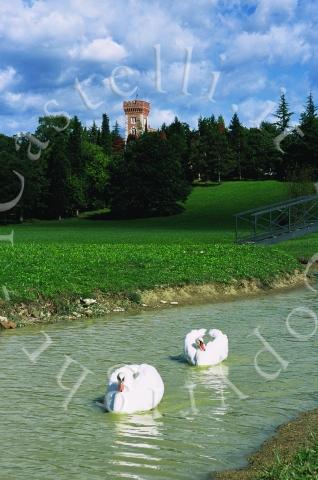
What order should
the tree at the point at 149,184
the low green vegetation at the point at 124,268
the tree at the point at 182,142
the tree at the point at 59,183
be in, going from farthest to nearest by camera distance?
the tree at the point at 182,142, the tree at the point at 59,183, the tree at the point at 149,184, the low green vegetation at the point at 124,268

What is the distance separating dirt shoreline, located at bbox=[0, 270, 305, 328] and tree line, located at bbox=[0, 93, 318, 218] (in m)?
67.8

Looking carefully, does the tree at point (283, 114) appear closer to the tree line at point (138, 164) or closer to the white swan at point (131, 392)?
the tree line at point (138, 164)

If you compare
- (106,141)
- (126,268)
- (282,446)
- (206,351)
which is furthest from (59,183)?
(282,446)

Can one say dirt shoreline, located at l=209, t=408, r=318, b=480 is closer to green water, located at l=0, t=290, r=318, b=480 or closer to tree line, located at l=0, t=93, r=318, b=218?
green water, located at l=0, t=290, r=318, b=480

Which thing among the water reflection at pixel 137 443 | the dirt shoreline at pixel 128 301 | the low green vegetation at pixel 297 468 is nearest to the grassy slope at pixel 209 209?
the dirt shoreline at pixel 128 301

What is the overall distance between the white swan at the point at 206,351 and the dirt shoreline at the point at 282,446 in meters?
3.94

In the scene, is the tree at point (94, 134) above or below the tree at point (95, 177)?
above

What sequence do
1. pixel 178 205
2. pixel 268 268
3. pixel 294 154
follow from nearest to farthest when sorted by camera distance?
1. pixel 268 268
2. pixel 178 205
3. pixel 294 154

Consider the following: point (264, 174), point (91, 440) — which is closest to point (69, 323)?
point (91, 440)

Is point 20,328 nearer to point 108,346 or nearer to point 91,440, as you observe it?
point 108,346

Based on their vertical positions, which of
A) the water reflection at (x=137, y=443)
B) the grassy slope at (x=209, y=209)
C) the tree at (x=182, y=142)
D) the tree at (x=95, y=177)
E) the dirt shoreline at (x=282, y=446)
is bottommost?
the water reflection at (x=137, y=443)

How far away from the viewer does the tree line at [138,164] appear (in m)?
113

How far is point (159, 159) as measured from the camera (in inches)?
4633

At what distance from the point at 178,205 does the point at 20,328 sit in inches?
3712
